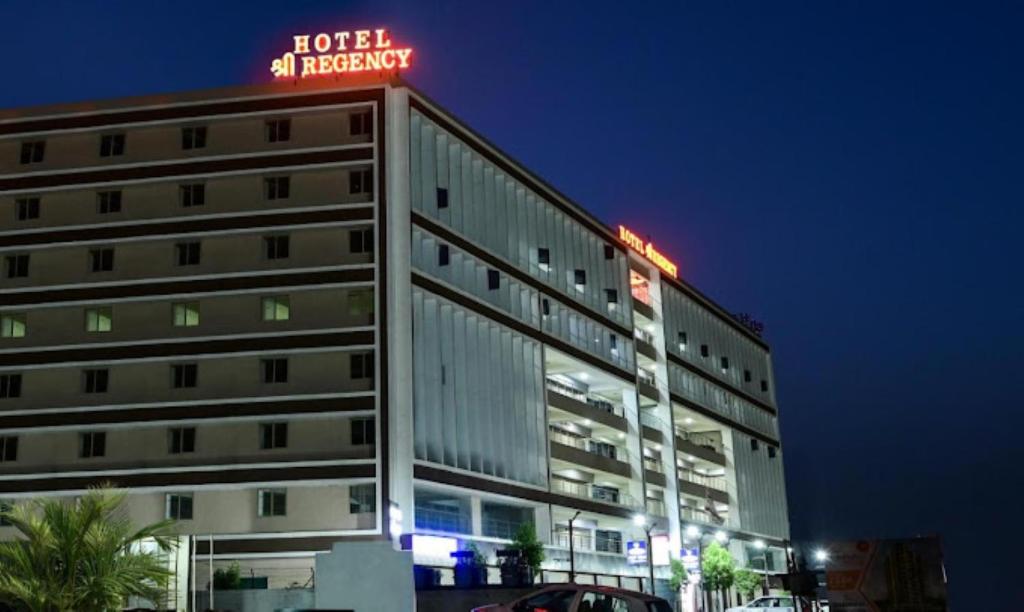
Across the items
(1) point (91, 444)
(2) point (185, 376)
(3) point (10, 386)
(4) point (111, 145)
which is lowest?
(1) point (91, 444)

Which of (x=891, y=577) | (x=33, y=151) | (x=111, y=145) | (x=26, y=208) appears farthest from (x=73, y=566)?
(x=33, y=151)

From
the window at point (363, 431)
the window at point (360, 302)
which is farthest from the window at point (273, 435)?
the window at point (360, 302)

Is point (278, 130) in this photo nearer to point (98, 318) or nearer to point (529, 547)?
point (98, 318)

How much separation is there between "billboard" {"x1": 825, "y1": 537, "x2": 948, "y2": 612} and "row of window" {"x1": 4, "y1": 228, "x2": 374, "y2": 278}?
48.3m

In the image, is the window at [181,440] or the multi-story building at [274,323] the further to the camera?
the window at [181,440]

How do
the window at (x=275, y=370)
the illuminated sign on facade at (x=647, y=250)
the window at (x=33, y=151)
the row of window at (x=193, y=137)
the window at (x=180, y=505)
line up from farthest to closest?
the illuminated sign on facade at (x=647, y=250) < the window at (x=33, y=151) < the row of window at (x=193, y=137) < the window at (x=275, y=370) < the window at (x=180, y=505)

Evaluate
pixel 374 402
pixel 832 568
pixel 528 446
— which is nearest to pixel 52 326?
pixel 374 402

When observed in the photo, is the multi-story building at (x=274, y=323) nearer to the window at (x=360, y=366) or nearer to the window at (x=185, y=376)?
the window at (x=360, y=366)

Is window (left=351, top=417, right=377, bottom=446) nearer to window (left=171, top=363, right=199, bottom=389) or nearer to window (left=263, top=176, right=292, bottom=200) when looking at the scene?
window (left=171, top=363, right=199, bottom=389)

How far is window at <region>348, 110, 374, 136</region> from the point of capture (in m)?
67.7

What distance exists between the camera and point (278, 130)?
224ft

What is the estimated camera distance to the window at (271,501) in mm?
62375

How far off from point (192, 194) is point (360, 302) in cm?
1215

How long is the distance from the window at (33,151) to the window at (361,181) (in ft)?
61.4
